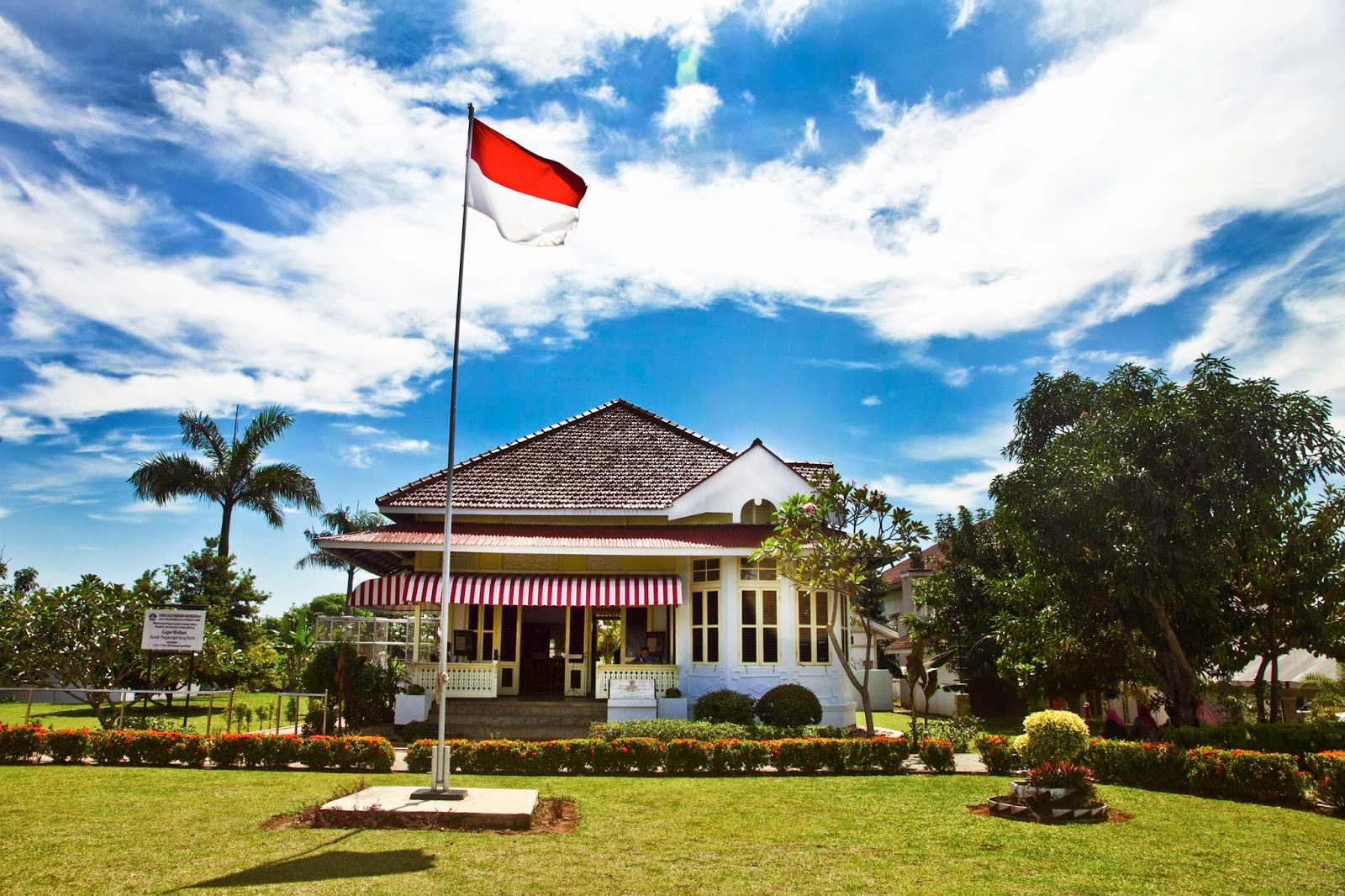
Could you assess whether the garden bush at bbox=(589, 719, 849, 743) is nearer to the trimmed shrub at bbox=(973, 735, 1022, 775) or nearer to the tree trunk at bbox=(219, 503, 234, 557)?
the trimmed shrub at bbox=(973, 735, 1022, 775)

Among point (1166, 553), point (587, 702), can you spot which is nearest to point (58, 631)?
point (587, 702)

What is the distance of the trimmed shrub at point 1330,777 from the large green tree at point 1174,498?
13.7 ft

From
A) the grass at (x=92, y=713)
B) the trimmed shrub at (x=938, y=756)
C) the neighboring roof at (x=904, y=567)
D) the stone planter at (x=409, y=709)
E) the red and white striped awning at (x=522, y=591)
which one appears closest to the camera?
the trimmed shrub at (x=938, y=756)

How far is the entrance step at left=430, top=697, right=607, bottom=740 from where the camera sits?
61.4ft

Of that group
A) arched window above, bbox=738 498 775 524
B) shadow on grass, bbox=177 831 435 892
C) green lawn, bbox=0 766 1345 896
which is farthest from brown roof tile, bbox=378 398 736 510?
shadow on grass, bbox=177 831 435 892

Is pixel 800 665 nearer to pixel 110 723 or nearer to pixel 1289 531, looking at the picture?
pixel 1289 531

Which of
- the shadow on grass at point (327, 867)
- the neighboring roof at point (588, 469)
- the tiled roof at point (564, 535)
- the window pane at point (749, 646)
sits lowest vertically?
the shadow on grass at point (327, 867)

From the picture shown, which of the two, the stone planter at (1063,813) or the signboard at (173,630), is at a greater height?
the signboard at (173,630)

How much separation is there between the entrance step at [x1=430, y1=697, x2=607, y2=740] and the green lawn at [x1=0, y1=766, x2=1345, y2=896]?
232 inches

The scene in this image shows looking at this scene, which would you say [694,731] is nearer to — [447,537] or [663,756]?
A: [663,756]

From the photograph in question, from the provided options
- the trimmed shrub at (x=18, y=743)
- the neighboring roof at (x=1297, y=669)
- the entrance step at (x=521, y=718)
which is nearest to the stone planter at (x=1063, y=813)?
the entrance step at (x=521, y=718)

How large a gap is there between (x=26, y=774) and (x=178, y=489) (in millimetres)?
→ 22458

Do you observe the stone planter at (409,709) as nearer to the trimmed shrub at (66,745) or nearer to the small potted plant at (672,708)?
the small potted plant at (672,708)

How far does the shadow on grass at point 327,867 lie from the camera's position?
7730 millimetres
